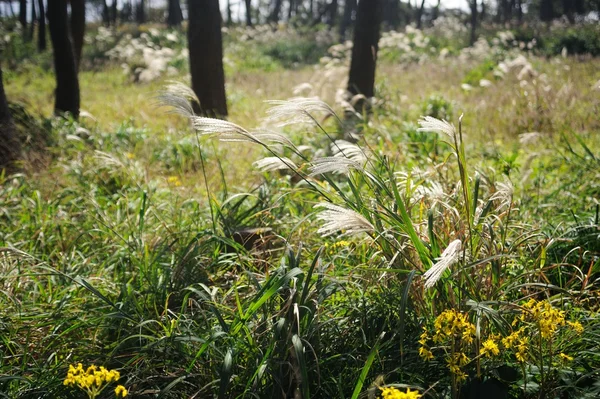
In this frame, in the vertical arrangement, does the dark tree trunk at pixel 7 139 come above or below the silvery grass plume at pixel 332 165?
below

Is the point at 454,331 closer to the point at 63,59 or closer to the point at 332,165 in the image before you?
the point at 332,165

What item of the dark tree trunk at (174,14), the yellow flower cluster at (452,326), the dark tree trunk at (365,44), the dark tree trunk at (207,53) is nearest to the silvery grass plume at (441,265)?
the yellow flower cluster at (452,326)

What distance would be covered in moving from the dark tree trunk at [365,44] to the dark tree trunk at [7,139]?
466 cm

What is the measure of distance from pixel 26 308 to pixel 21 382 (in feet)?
1.79

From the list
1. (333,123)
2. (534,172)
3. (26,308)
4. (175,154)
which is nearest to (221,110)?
(333,123)

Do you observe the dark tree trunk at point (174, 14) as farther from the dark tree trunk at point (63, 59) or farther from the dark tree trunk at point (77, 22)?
the dark tree trunk at point (63, 59)

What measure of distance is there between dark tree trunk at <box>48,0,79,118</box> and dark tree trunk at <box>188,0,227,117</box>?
1.80 metres

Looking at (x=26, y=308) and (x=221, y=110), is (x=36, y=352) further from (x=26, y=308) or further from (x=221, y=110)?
(x=221, y=110)

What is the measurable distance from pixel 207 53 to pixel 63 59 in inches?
85.6

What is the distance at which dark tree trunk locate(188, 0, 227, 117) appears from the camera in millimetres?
8164

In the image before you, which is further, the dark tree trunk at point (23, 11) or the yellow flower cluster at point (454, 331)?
the dark tree trunk at point (23, 11)

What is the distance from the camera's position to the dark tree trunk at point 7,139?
5.36 meters

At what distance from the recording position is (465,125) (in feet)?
24.6

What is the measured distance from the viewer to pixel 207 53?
328 inches
